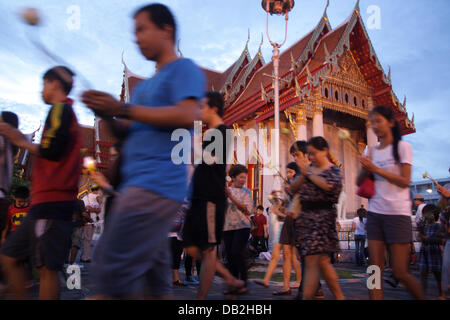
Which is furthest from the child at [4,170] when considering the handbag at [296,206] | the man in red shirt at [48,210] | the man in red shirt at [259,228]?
the man in red shirt at [259,228]

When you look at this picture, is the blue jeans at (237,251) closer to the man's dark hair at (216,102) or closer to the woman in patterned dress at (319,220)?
the woman in patterned dress at (319,220)

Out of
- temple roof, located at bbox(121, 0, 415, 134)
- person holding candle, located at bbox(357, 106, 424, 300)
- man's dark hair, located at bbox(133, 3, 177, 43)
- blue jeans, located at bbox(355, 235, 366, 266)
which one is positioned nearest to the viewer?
man's dark hair, located at bbox(133, 3, 177, 43)

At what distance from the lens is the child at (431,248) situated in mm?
4482

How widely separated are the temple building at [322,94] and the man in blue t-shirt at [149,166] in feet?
43.9

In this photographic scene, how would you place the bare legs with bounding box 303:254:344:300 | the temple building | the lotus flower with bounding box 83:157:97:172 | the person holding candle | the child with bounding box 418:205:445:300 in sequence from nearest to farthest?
the lotus flower with bounding box 83:157:97:172
the bare legs with bounding box 303:254:344:300
the person holding candle
the child with bounding box 418:205:445:300
the temple building

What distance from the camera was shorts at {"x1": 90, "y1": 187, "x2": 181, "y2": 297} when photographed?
1.27 metres

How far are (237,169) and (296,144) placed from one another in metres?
0.75

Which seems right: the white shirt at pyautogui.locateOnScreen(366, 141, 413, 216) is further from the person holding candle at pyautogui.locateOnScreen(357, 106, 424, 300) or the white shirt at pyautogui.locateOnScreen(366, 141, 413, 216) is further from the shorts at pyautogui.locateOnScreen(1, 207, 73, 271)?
the shorts at pyautogui.locateOnScreen(1, 207, 73, 271)

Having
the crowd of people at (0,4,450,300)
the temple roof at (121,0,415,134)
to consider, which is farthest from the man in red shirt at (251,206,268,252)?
the temple roof at (121,0,415,134)

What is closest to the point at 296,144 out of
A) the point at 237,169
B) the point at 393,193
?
the point at 237,169

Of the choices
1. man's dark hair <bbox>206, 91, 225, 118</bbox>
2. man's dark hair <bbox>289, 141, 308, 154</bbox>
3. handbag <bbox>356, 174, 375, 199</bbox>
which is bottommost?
handbag <bbox>356, 174, 375, 199</bbox>

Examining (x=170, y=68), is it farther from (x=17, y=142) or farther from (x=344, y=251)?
(x=344, y=251)

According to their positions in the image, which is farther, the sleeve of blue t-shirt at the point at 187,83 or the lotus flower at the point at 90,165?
the lotus flower at the point at 90,165

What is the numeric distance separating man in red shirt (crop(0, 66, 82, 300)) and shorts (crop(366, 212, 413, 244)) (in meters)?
Result: 2.17
